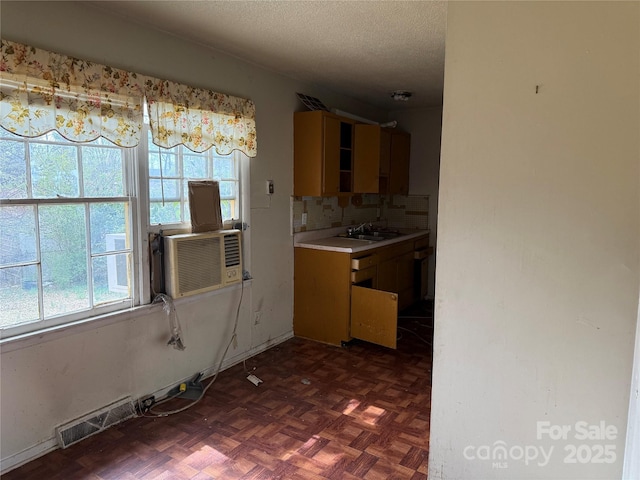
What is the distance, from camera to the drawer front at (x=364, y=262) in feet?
12.1

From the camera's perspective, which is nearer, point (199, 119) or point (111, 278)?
point (111, 278)

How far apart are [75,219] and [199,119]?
1.01m

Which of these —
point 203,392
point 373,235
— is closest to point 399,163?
point 373,235

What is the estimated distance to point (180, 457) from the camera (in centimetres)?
221

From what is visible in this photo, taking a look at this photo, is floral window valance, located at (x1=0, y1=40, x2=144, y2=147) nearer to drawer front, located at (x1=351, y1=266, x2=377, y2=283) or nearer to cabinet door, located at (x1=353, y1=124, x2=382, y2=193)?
drawer front, located at (x1=351, y1=266, x2=377, y2=283)

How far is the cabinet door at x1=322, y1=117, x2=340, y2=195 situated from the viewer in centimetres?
380

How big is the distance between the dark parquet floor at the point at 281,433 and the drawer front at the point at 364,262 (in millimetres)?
806

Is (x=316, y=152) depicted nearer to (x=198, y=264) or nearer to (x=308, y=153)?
(x=308, y=153)

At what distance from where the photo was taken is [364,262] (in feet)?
12.5

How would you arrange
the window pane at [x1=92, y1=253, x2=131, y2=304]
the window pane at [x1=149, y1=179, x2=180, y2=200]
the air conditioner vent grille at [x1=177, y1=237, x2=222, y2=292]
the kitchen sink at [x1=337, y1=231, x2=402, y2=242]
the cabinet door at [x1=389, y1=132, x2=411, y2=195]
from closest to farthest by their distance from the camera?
1. the window pane at [x1=92, y1=253, x2=131, y2=304]
2. the window pane at [x1=149, y1=179, x2=180, y2=200]
3. the air conditioner vent grille at [x1=177, y1=237, x2=222, y2=292]
4. the kitchen sink at [x1=337, y1=231, x2=402, y2=242]
5. the cabinet door at [x1=389, y1=132, x2=411, y2=195]

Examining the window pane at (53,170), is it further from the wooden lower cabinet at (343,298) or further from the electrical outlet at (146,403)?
the wooden lower cabinet at (343,298)

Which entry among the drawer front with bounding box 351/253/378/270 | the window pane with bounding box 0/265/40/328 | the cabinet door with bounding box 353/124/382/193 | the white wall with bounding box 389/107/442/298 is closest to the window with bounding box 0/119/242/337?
the window pane with bounding box 0/265/40/328

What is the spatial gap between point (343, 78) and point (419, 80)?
2.20 feet

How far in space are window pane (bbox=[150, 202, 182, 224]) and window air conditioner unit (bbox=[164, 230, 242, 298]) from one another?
0.41ft
